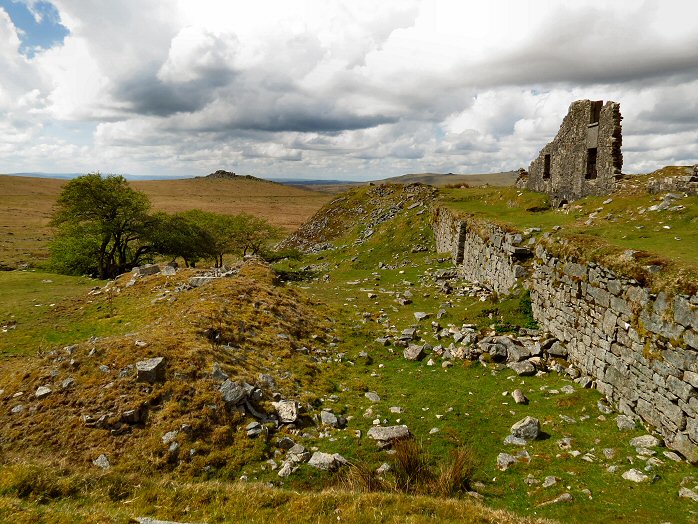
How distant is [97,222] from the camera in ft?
111

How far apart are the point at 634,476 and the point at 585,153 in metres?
19.8

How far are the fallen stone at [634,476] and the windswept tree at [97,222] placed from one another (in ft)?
120

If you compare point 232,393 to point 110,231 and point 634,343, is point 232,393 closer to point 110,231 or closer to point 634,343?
point 634,343

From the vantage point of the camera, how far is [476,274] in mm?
23984

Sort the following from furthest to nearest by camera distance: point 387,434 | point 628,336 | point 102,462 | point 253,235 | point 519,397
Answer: point 253,235
point 519,397
point 628,336
point 387,434
point 102,462

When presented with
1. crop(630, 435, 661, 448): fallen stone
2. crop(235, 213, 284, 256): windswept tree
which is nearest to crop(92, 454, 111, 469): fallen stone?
crop(630, 435, 661, 448): fallen stone

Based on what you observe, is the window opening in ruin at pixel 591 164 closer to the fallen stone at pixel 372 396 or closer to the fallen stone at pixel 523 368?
the fallen stone at pixel 523 368

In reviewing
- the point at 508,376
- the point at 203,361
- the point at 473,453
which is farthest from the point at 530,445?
the point at 203,361

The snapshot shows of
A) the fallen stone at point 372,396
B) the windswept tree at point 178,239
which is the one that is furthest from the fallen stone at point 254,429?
the windswept tree at point 178,239

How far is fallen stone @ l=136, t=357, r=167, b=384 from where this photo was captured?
1048 cm

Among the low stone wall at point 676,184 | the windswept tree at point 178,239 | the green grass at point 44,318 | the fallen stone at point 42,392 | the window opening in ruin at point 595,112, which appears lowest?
the green grass at point 44,318

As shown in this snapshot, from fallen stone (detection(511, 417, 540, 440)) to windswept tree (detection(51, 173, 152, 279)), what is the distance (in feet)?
113

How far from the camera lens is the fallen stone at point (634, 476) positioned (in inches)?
309

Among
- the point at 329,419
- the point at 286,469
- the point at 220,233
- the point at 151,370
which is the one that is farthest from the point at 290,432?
the point at 220,233
